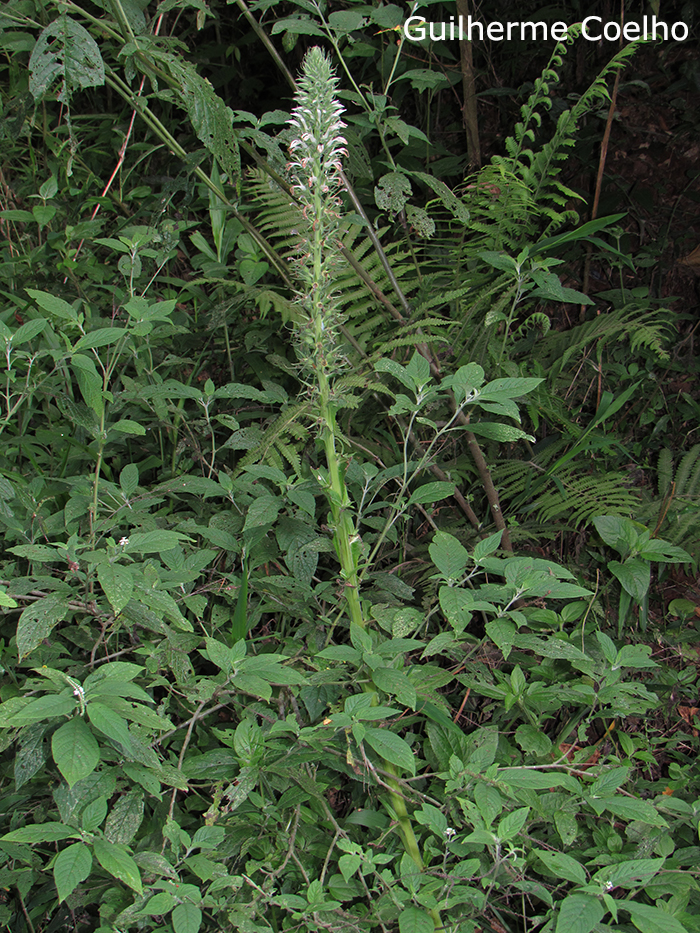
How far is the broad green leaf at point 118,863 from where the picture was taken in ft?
3.90

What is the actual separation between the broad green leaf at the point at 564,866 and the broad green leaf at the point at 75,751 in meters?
0.89

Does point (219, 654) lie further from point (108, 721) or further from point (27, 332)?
point (27, 332)

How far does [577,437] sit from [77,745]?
1.94m

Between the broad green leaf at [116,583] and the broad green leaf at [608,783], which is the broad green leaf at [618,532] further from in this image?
the broad green leaf at [116,583]

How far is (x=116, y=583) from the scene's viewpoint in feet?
4.27

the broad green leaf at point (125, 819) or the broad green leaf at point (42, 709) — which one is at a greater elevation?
the broad green leaf at point (42, 709)

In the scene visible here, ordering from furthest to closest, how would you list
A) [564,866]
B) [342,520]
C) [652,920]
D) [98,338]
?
[98,338], [342,520], [564,866], [652,920]

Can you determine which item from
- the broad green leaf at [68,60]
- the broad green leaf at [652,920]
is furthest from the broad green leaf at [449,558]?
the broad green leaf at [68,60]

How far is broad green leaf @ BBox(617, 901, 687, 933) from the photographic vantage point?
1271 mm

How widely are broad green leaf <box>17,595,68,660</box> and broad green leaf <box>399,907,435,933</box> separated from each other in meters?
0.87

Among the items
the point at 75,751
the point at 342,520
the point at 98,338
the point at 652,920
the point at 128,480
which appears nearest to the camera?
the point at 75,751

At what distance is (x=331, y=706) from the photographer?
159 centimetres

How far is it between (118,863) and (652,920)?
0.98 m

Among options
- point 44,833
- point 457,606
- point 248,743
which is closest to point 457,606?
point 457,606
